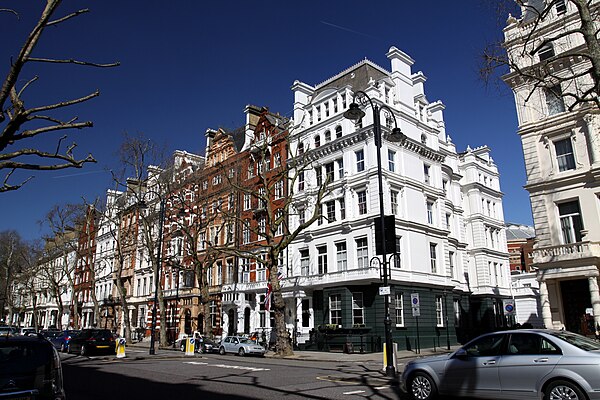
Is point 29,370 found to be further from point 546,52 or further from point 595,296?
point 546,52

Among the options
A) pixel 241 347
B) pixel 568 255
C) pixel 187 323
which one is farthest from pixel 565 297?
pixel 187 323

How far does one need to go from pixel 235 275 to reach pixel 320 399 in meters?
33.5

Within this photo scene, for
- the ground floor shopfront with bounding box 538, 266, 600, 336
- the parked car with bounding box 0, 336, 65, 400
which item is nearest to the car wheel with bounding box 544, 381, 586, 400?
the parked car with bounding box 0, 336, 65, 400

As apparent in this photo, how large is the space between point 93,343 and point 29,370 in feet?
68.4

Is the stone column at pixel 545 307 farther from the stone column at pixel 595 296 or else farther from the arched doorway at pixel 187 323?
the arched doorway at pixel 187 323

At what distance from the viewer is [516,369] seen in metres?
8.73

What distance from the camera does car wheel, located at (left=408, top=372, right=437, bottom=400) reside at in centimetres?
989

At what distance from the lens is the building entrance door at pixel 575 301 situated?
967 inches

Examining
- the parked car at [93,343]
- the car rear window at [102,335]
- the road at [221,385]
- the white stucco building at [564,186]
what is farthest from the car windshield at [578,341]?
the car rear window at [102,335]

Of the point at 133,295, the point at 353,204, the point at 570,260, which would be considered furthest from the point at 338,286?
the point at 133,295

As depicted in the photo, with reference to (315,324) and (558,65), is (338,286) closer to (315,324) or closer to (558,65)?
(315,324)

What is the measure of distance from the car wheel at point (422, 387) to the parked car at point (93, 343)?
21.2 metres

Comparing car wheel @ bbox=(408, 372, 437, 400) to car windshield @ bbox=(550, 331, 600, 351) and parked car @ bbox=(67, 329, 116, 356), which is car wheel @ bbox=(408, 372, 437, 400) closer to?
car windshield @ bbox=(550, 331, 600, 351)

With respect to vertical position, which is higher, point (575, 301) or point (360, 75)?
point (360, 75)
